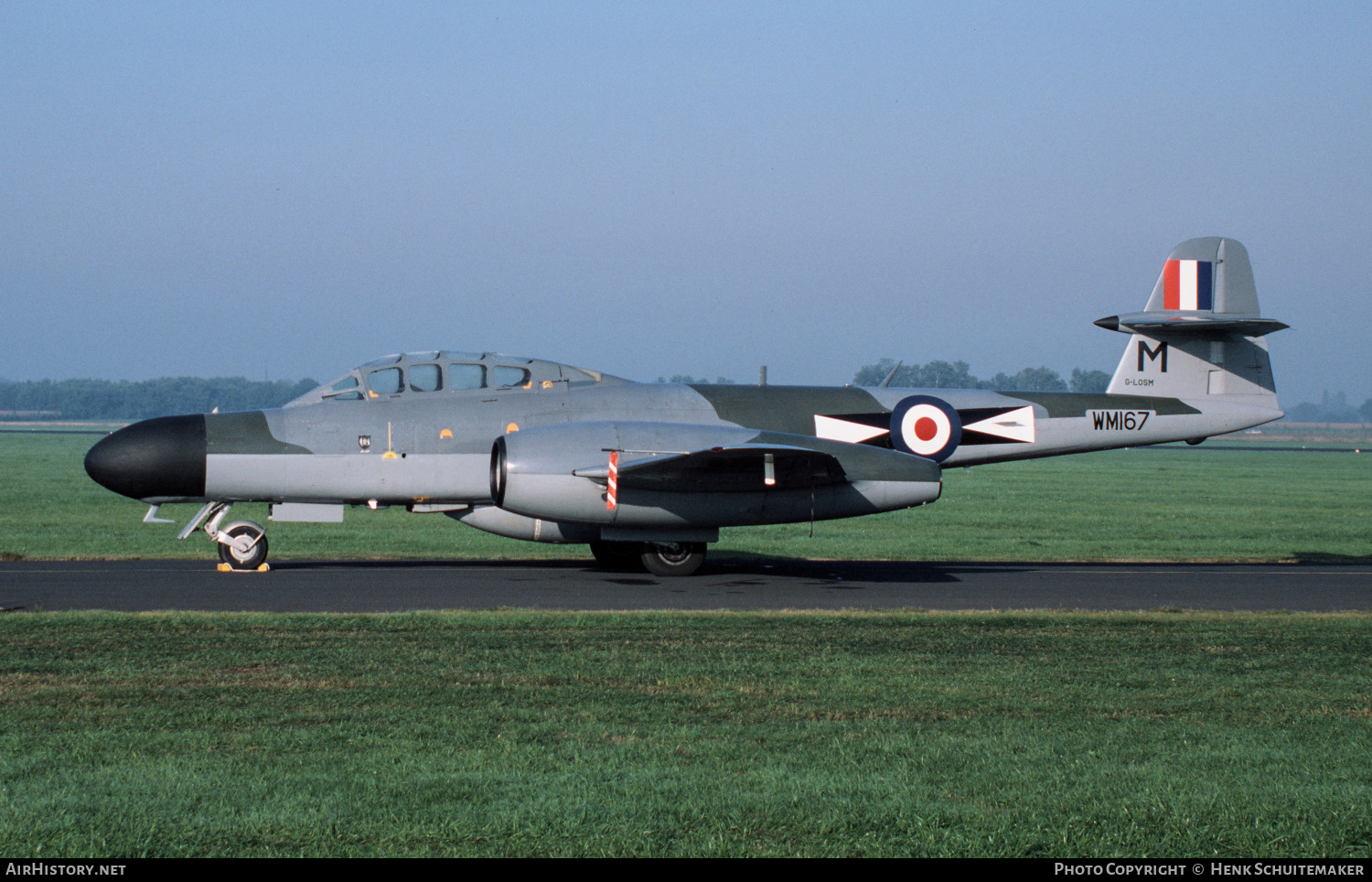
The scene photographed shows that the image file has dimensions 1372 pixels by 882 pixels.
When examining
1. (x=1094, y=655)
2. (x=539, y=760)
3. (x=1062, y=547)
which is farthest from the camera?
(x=1062, y=547)

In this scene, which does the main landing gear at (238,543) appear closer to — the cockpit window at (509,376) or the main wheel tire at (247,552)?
the main wheel tire at (247,552)

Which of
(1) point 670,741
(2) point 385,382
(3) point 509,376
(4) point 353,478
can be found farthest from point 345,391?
(1) point 670,741

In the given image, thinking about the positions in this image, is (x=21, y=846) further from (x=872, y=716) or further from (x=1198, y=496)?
(x=1198, y=496)

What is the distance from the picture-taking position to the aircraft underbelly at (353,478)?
1595 centimetres

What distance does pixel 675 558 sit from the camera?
17500mm

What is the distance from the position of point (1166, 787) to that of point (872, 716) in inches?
83.6

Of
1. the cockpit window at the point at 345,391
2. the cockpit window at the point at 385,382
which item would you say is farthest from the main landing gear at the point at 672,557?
the cockpit window at the point at 345,391

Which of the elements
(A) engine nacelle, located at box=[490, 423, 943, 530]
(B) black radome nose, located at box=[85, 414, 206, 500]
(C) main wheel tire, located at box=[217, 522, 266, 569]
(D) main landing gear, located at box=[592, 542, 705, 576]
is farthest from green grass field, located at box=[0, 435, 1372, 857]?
(D) main landing gear, located at box=[592, 542, 705, 576]

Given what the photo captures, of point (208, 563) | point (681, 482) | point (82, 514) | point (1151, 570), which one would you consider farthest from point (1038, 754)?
point (82, 514)

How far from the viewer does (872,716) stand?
7.77 m

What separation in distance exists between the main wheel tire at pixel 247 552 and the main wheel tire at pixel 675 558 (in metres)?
5.43

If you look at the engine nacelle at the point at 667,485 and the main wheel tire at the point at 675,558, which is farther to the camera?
the main wheel tire at the point at 675,558

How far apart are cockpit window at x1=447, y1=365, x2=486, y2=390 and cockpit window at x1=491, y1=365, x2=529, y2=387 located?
0.64ft

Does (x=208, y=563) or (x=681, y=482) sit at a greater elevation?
(x=681, y=482)
